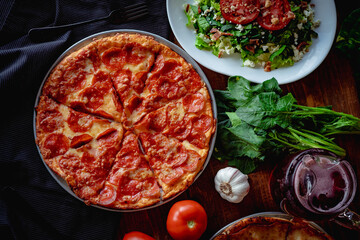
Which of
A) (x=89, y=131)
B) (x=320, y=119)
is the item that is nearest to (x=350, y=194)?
(x=320, y=119)

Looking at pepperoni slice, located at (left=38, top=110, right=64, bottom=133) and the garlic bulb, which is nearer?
pepperoni slice, located at (left=38, top=110, right=64, bottom=133)

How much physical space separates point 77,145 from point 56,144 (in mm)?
196

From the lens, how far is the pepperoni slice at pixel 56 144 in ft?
11.6

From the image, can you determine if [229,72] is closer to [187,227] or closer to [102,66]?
[102,66]

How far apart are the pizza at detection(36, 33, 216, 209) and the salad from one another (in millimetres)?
430

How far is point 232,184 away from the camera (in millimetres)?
3717

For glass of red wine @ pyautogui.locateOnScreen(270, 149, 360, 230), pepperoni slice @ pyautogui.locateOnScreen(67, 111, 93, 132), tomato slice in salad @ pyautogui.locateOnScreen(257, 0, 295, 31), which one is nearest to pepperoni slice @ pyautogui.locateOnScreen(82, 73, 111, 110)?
pepperoni slice @ pyautogui.locateOnScreen(67, 111, 93, 132)

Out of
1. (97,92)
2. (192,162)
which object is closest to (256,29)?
(192,162)

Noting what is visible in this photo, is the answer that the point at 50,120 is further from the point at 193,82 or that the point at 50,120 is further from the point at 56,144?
the point at 193,82

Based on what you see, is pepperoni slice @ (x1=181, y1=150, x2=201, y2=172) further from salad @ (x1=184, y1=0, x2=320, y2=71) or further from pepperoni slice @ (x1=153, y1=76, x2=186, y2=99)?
salad @ (x1=184, y1=0, x2=320, y2=71)

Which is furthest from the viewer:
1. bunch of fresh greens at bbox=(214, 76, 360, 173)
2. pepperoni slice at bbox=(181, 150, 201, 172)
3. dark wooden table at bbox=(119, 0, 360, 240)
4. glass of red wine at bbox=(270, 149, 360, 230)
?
dark wooden table at bbox=(119, 0, 360, 240)

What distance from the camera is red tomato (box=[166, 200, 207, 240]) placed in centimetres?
359

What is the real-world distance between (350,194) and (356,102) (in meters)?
1.36

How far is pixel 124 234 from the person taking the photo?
3820 millimetres
